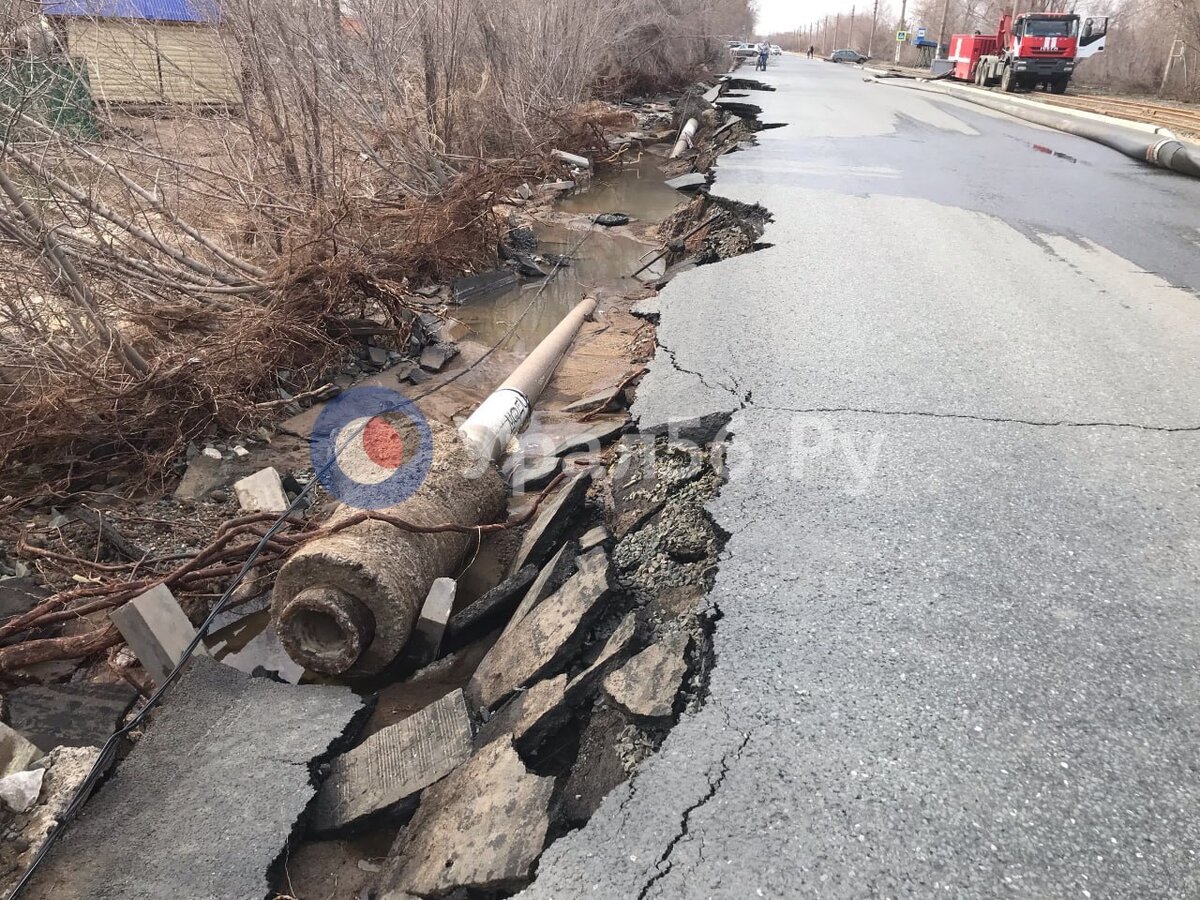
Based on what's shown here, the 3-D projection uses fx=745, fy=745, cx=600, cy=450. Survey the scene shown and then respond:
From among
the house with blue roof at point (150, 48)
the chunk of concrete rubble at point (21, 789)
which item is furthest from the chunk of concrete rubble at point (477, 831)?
the house with blue roof at point (150, 48)

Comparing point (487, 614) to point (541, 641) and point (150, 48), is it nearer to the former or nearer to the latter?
point (541, 641)

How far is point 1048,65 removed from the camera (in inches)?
922

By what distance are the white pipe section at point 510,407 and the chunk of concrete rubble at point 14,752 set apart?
7.64 feet

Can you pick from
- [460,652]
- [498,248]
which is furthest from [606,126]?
[460,652]

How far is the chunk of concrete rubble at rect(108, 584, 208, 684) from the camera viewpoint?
2977mm

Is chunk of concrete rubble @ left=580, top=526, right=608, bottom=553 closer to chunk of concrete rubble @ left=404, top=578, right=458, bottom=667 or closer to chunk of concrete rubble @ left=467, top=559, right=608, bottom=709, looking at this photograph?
chunk of concrete rubble @ left=467, top=559, right=608, bottom=709

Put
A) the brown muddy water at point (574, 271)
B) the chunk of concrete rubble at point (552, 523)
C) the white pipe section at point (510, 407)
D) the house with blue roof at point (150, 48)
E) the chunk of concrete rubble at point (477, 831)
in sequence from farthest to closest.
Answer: the brown muddy water at point (574, 271), the house with blue roof at point (150, 48), the white pipe section at point (510, 407), the chunk of concrete rubble at point (552, 523), the chunk of concrete rubble at point (477, 831)

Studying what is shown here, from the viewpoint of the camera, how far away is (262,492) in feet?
14.5

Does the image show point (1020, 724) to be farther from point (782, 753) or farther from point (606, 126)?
point (606, 126)

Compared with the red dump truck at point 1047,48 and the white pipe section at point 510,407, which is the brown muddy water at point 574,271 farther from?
the red dump truck at point 1047,48

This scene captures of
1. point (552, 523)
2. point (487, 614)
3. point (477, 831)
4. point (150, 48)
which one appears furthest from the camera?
point (150, 48)

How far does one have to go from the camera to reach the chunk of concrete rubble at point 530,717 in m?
2.41

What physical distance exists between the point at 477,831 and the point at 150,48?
21.4 ft

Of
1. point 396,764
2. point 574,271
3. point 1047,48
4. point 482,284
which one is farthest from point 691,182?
point 1047,48
